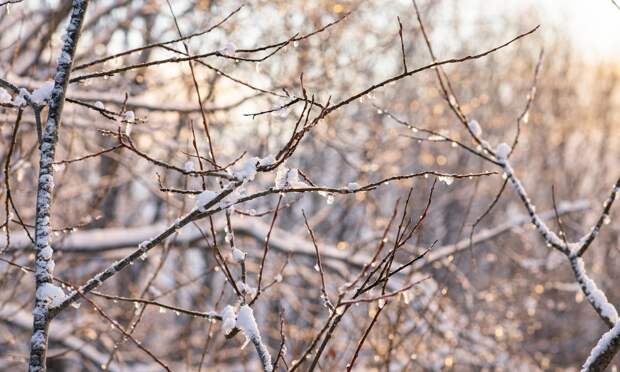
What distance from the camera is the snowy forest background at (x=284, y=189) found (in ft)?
5.22

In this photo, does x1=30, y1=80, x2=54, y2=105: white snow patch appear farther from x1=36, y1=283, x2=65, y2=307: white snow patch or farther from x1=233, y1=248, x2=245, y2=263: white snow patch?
x1=233, y1=248, x2=245, y2=263: white snow patch

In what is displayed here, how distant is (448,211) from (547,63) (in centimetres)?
527

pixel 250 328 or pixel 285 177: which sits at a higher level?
pixel 285 177

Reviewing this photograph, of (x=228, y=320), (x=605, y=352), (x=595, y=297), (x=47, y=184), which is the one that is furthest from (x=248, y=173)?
(x=595, y=297)

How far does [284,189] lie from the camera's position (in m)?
1.52

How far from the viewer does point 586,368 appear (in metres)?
1.72

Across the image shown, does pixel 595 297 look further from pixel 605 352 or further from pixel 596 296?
pixel 605 352

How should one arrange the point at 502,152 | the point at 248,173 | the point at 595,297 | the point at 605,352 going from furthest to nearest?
the point at 502,152
the point at 595,297
the point at 605,352
the point at 248,173

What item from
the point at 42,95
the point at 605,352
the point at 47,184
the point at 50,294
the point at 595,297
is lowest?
the point at 605,352

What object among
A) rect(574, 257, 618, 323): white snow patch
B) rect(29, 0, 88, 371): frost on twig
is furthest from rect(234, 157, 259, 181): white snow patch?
rect(574, 257, 618, 323): white snow patch

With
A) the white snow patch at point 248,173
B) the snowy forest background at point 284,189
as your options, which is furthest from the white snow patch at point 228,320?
the white snow patch at point 248,173

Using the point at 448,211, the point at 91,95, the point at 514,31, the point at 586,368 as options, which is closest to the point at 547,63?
the point at 514,31

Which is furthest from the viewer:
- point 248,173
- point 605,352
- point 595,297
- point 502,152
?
point 502,152

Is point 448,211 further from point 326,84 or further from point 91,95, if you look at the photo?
point 91,95
